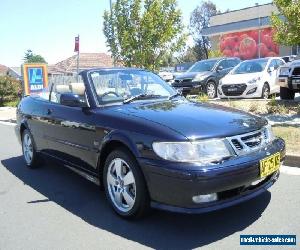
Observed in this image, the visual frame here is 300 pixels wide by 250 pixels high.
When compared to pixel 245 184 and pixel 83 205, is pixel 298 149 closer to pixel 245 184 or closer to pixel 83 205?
pixel 245 184

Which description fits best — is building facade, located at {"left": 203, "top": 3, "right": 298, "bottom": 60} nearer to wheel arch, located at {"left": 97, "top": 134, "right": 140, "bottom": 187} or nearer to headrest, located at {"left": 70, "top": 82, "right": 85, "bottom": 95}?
headrest, located at {"left": 70, "top": 82, "right": 85, "bottom": 95}

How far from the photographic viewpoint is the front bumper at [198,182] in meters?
3.67

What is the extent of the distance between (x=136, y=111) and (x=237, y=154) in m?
1.26

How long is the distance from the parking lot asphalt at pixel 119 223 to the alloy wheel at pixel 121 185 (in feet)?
0.58

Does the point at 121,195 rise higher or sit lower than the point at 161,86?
lower

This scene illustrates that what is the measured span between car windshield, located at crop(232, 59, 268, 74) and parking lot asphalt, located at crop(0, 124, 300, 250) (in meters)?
8.98

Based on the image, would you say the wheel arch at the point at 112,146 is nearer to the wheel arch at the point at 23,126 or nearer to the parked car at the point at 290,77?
the wheel arch at the point at 23,126

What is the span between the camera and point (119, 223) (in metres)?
4.40

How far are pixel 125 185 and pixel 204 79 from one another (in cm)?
1177

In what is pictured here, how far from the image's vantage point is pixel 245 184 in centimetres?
391

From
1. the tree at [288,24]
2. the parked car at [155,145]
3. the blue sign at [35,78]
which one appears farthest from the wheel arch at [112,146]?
the blue sign at [35,78]

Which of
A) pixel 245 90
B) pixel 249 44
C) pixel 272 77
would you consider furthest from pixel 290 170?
pixel 249 44

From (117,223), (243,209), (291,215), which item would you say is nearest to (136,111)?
(117,223)

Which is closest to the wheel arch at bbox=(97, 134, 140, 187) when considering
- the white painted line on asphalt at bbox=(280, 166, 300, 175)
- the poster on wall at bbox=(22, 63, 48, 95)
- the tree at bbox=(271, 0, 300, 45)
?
the white painted line on asphalt at bbox=(280, 166, 300, 175)
